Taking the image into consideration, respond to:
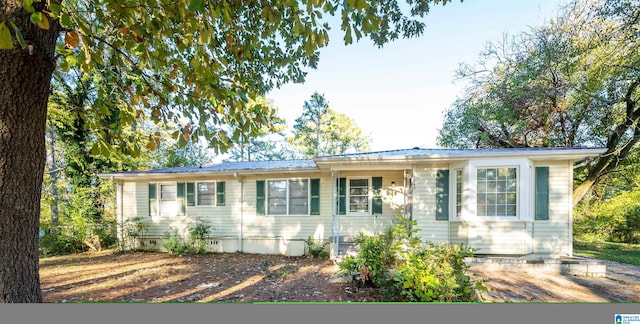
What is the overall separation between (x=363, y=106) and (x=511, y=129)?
7904 mm

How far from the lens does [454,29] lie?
2.66m

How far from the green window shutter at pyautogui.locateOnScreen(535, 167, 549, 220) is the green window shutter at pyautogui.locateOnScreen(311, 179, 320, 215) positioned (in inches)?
196

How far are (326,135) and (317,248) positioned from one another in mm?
6244

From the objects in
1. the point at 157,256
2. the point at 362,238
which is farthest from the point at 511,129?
the point at 157,256

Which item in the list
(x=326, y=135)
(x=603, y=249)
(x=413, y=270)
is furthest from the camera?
(x=326, y=135)

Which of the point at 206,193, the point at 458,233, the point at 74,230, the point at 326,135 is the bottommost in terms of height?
the point at 74,230

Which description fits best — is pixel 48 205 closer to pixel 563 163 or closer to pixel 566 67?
pixel 563 163

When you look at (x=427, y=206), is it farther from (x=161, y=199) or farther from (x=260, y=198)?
(x=161, y=199)

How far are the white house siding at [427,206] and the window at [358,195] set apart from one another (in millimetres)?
1373

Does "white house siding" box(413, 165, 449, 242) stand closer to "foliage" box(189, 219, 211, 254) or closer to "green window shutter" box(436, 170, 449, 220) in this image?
"green window shutter" box(436, 170, 449, 220)

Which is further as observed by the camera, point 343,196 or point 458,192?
point 343,196

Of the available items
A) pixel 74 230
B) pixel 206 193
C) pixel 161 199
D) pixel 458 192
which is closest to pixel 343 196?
pixel 458 192

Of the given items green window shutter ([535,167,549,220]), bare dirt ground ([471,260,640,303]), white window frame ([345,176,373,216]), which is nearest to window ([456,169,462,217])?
bare dirt ground ([471,260,640,303])

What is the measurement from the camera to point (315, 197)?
7477mm
